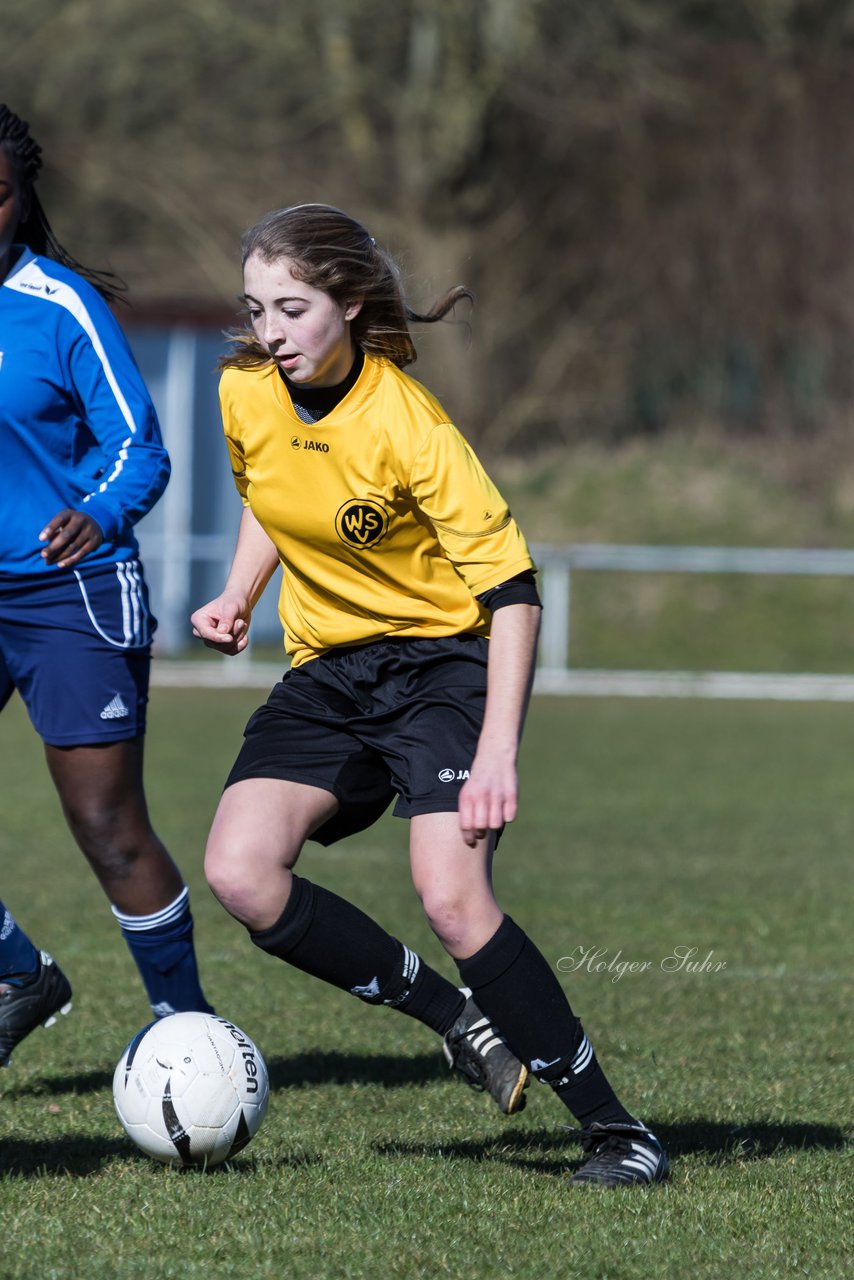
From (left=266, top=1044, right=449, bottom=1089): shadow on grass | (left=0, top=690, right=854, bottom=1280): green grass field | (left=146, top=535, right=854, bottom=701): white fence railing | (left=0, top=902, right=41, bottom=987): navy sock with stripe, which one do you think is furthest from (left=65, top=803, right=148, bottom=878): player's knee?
(left=146, top=535, right=854, bottom=701): white fence railing

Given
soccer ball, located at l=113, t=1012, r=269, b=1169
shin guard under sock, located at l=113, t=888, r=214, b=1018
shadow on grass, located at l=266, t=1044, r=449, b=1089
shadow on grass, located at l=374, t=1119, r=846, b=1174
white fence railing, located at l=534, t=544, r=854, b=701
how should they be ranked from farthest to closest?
1. white fence railing, located at l=534, t=544, r=854, b=701
2. shadow on grass, located at l=266, t=1044, r=449, b=1089
3. shin guard under sock, located at l=113, t=888, r=214, b=1018
4. shadow on grass, located at l=374, t=1119, r=846, b=1174
5. soccer ball, located at l=113, t=1012, r=269, b=1169

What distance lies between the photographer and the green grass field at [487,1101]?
3.09 m

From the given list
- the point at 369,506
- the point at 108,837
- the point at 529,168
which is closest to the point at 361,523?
the point at 369,506

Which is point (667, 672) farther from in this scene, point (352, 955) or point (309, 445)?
point (309, 445)

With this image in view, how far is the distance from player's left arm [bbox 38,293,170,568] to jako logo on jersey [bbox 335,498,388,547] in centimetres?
53

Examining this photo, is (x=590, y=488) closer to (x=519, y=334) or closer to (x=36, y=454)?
(x=519, y=334)

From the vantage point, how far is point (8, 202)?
389 cm

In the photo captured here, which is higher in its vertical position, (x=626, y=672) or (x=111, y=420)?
(x=111, y=420)

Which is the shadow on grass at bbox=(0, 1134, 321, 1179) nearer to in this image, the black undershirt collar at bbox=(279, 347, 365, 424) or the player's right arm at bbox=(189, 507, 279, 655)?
the player's right arm at bbox=(189, 507, 279, 655)

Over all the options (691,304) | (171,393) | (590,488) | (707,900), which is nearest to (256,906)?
(707,900)

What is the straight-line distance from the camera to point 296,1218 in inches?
126

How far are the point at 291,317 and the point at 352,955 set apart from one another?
127 centimetres

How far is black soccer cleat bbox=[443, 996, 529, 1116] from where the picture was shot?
143 inches

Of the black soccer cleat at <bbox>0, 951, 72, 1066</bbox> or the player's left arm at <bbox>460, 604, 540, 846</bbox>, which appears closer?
the player's left arm at <bbox>460, 604, 540, 846</bbox>
